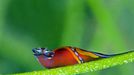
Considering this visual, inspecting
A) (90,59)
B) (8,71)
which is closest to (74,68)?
(90,59)

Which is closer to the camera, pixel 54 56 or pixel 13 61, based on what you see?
pixel 54 56

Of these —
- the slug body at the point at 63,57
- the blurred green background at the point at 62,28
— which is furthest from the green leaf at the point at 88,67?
the blurred green background at the point at 62,28

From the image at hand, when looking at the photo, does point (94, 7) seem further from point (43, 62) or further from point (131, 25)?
point (43, 62)

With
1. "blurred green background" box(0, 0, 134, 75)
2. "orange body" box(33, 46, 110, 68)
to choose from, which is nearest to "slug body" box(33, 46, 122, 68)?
"orange body" box(33, 46, 110, 68)

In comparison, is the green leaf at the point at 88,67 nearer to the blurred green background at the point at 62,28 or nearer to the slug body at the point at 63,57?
the slug body at the point at 63,57

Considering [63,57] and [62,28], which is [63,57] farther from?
[62,28]

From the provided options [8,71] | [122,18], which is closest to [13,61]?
[8,71]

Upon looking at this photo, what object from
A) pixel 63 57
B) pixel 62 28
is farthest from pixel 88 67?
pixel 62 28
